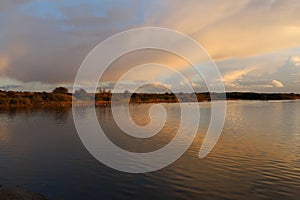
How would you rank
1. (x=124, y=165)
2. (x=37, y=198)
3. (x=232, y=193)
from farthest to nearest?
(x=124, y=165) < (x=232, y=193) < (x=37, y=198)

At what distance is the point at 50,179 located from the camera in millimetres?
15703

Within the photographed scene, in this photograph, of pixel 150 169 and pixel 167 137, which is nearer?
pixel 150 169

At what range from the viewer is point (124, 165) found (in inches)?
738

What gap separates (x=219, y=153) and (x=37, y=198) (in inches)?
555

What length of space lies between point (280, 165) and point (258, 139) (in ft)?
31.0

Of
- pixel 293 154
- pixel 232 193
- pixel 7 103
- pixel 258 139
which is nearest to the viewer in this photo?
pixel 232 193

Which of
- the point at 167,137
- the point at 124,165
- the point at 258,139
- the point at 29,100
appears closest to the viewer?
the point at 124,165

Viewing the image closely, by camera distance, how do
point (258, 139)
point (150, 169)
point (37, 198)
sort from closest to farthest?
point (37, 198)
point (150, 169)
point (258, 139)

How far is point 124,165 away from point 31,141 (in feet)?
47.8

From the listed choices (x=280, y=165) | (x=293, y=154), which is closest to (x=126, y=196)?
(x=280, y=165)

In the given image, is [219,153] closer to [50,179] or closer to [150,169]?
[150,169]

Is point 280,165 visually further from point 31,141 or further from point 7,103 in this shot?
point 7,103

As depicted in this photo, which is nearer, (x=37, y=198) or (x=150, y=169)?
(x=37, y=198)

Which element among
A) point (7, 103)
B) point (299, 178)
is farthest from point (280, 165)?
point (7, 103)
